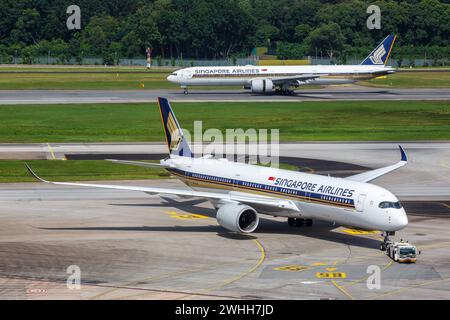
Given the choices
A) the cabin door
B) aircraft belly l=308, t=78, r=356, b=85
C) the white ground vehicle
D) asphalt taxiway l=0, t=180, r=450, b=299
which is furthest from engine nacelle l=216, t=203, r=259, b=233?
aircraft belly l=308, t=78, r=356, b=85

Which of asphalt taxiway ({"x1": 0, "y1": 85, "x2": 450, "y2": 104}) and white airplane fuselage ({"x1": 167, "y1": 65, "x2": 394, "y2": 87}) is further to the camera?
white airplane fuselage ({"x1": 167, "y1": 65, "x2": 394, "y2": 87})

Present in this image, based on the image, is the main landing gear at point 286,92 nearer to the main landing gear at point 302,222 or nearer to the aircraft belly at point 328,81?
the aircraft belly at point 328,81

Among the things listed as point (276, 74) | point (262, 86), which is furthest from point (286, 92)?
point (262, 86)

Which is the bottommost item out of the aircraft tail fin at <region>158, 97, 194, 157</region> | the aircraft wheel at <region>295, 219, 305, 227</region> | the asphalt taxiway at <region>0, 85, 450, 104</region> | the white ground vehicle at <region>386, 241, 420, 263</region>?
the asphalt taxiway at <region>0, 85, 450, 104</region>

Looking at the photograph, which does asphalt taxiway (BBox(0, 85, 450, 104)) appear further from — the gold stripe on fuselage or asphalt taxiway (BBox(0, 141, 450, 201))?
the gold stripe on fuselage

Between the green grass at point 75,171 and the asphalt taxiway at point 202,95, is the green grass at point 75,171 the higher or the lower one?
the higher one

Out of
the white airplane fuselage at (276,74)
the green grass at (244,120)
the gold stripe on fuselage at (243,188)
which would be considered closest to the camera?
the gold stripe on fuselage at (243,188)

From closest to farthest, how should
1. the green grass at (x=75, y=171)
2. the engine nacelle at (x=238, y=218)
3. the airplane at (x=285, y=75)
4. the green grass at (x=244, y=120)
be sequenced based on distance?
the engine nacelle at (x=238, y=218) → the green grass at (x=75, y=171) → the green grass at (x=244, y=120) → the airplane at (x=285, y=75)

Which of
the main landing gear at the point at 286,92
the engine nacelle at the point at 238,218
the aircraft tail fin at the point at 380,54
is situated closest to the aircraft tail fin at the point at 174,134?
the engine nacelle at the point at 238,218

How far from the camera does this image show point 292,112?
129m

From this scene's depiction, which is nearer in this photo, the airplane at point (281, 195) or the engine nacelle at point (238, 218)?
the airplane at point (281, 195)

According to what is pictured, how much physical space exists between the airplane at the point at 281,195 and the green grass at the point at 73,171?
15.1 metres

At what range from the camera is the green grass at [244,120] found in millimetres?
105125

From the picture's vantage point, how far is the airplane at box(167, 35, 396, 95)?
530ft
